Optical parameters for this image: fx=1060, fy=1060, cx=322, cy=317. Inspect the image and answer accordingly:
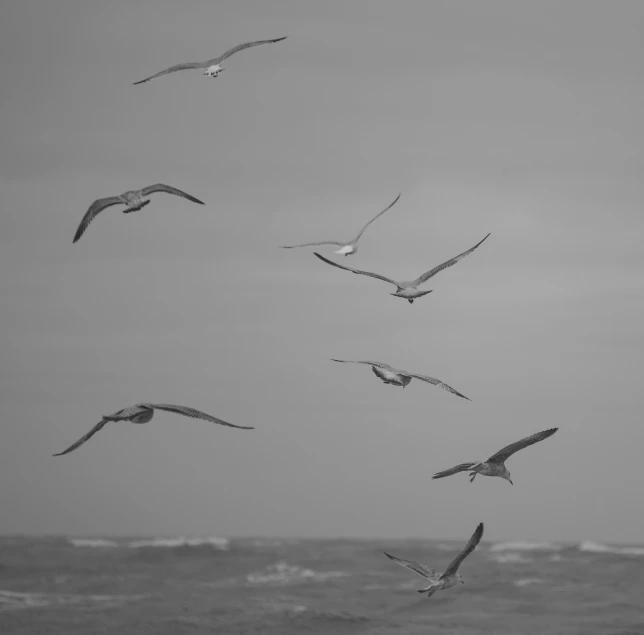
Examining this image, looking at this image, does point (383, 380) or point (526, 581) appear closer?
point (383, 380)

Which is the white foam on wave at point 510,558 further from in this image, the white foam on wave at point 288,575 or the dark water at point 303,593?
the white foam on wave at point 288,575

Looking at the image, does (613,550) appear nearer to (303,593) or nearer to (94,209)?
(303,593)

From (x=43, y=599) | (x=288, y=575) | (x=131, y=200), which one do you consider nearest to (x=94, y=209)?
(x=131, y=200)

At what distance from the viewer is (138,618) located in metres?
39.6

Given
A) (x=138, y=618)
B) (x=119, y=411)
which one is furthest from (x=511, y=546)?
(x=119, y=411)

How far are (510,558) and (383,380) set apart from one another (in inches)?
2047

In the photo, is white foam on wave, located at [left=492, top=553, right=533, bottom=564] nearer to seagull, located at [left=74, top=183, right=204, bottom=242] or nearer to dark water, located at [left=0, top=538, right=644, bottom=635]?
dark water, located at [left=0, top=538, right=644, bottom=635]

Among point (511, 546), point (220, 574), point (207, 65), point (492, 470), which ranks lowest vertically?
point (511, 546)

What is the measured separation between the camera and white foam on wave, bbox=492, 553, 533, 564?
216 ft

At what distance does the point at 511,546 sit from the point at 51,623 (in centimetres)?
5372

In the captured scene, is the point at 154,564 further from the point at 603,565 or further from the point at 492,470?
the point at 492,470

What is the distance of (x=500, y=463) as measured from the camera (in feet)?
56.6

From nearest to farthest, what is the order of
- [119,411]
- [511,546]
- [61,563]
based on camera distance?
1. [119,411]
2. [61,563]
3. [511,546]

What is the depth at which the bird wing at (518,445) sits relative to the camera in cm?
1570
